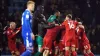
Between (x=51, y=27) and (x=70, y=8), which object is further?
(x=70, y=8)

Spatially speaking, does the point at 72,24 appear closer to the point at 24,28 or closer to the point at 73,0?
the point at 24,28

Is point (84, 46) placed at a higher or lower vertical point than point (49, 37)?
lower

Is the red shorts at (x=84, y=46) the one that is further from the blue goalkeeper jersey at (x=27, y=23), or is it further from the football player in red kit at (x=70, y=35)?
the blue goalkeeper jersey at (x=27, y=23)

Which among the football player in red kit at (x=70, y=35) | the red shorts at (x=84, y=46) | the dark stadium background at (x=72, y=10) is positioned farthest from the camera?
the dark stadium background at (x=72, y=10)

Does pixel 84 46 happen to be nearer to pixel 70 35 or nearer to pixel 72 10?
pixel 70 35

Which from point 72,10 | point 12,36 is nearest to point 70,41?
point 12,36

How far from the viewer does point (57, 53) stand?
1505 cm

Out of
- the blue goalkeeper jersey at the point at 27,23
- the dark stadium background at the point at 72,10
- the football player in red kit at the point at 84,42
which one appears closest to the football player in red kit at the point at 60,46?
the football player in red kit at the point at 84,42

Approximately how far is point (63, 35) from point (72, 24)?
79 centimetres

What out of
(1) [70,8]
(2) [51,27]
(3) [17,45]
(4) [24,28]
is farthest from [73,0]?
(4) [24,28]

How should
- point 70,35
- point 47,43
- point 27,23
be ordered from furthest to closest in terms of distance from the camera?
point 70,35 < point 47,43 < point 27,23

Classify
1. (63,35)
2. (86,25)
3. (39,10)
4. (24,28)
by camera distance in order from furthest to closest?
(86,25), (63,35), (39,10), (24,28)

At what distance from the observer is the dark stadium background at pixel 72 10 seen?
68.1 feet

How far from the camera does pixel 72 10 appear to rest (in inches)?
837
